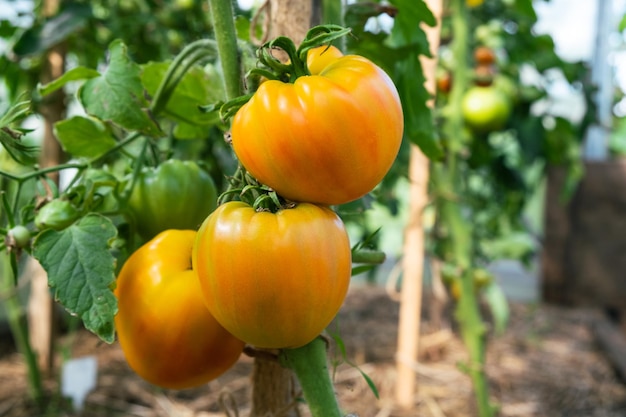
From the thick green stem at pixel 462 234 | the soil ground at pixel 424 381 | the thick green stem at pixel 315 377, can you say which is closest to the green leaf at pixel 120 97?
the thick green stem at pixel 315 377

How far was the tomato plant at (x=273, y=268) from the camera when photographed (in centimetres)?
36

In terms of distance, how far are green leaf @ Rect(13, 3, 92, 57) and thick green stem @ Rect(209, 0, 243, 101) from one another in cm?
81

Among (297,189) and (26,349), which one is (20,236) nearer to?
(297,189)

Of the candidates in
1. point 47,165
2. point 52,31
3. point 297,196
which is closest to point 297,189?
point 297,196

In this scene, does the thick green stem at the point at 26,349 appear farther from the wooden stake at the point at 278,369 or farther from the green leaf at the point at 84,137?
the wooden stake at the point at 278,369

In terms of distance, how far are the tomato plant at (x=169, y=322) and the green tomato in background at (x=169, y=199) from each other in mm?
63

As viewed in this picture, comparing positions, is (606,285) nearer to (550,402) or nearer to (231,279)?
(550,402)

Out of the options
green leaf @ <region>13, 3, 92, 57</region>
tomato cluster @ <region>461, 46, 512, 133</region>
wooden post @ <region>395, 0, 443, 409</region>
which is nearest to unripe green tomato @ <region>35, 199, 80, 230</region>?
green leaf @ <region>13, 3, 92, 57</region>

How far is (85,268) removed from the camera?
45cm

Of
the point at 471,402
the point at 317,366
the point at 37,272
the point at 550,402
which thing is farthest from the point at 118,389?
the point at 317,366

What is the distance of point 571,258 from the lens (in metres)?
2.82

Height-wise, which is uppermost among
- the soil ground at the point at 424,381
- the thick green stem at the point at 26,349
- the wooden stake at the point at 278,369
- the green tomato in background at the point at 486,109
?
the wooden stake at the point at 278,369

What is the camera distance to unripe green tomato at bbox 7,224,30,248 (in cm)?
49

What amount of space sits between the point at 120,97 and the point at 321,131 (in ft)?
0.82
